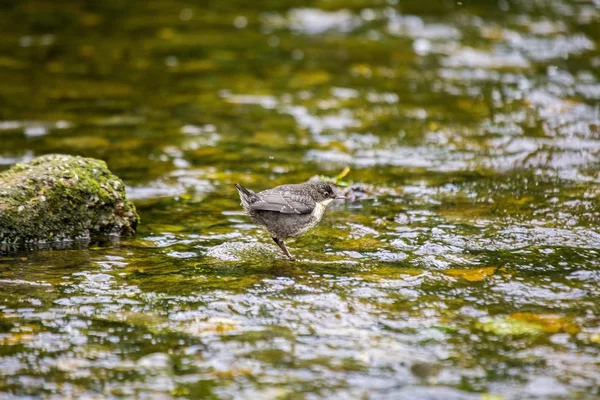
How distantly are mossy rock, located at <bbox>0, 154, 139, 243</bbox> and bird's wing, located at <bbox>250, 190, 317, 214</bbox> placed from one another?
1.46 m

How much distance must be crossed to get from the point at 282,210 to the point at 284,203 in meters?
0.14

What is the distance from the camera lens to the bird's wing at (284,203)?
277 inches

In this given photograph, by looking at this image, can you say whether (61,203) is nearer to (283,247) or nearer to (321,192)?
(283,247)

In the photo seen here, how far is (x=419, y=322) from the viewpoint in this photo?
5.61 metres

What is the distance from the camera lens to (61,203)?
7.41 meters

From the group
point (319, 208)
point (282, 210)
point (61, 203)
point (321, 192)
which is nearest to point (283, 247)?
point (282, 210)

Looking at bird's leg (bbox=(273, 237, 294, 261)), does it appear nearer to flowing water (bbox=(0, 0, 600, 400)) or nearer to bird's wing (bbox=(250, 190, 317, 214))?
flowing water (bbox=(0, 0, 600, 400))

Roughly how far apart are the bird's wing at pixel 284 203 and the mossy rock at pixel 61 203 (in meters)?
1.46

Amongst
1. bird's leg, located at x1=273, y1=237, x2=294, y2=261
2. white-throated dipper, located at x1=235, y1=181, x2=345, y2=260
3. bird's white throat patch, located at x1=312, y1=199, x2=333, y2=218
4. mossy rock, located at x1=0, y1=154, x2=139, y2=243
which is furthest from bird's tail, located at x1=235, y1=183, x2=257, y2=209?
mossy rock, located at x1=0, y1=154, x2=139, y2=243

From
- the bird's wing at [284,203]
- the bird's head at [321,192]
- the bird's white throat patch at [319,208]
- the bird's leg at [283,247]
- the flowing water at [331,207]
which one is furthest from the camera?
the bird's head at [321,192]

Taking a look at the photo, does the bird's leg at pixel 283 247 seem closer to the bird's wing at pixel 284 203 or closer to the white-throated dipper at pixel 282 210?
→ the white-throated dipper at pixel 282 210

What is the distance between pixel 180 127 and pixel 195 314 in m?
6.50

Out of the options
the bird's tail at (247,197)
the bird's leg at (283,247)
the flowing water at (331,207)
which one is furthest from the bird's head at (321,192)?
the bird's tail at (247,197)

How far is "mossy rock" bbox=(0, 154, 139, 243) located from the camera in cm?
719
